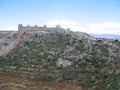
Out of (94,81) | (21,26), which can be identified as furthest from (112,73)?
(21,26)

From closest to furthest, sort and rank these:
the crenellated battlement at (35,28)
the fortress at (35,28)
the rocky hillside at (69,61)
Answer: the rocky hillside at (69,61) → the crenellated battlement at (35,28) → the fortress at (35,28)

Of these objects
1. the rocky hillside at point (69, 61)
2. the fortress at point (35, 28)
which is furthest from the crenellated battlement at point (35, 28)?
the rocky hillside at point (69, 61)

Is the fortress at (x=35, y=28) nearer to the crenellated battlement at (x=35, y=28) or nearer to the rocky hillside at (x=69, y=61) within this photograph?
the crenellated battlement at (x=35, y=28)

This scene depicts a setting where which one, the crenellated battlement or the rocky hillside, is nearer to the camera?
the rocky hillside

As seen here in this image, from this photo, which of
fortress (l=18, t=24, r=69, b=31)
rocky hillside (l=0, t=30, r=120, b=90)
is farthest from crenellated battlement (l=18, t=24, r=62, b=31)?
rocky hillside (l=0, t=30, r=120, b=90)

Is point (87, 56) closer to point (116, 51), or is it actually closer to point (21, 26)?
point (116, 51)

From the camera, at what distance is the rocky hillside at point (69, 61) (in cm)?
4584

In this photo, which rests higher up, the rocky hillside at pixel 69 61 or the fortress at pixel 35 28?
the fortress at pixel 35 28

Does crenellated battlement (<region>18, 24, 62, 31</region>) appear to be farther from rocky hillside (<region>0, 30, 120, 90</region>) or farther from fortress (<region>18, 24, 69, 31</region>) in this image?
rocky hillside (<region>0, 30, 120, 90</region>)

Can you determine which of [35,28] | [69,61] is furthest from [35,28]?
[69,61]

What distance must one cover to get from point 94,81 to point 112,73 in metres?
3.68

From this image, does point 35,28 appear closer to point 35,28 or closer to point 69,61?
point 35,28

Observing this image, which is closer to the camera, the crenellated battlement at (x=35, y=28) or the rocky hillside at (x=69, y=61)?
the rocky hillside at (x=69, y=61)

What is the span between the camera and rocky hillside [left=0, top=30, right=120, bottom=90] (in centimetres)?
4584
